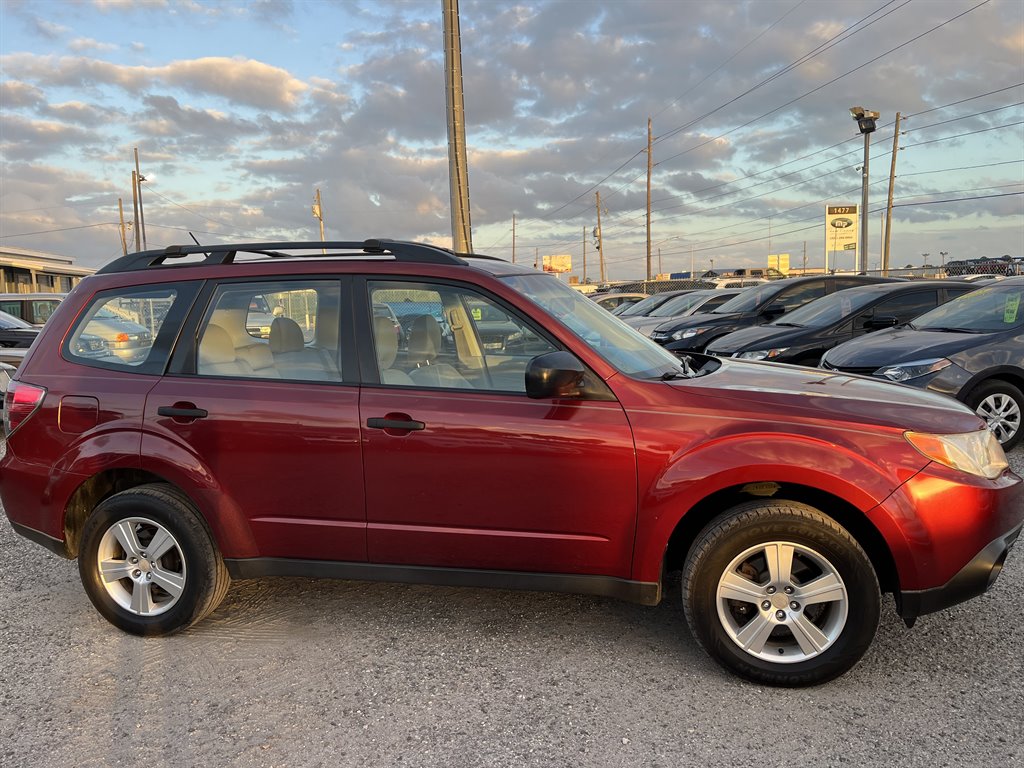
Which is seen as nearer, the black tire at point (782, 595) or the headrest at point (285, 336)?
the black tire at point (782, 595)

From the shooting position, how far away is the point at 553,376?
2.94m

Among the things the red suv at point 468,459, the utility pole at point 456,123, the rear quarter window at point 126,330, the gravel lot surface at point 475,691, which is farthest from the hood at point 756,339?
the rear quarter window at point 126,330

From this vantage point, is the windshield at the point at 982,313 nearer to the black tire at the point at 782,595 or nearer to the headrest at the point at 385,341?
the black tire at the point at 782,595

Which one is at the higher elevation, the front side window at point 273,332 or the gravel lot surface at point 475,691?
the front side window at point 273,332

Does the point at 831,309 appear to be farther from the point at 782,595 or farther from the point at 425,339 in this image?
the point at 425,339

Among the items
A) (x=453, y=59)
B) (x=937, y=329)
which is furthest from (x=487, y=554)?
(x=453, y=59)

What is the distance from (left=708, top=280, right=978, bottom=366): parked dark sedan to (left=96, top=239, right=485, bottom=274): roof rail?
586 centimetres

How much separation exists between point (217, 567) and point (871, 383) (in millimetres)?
3176

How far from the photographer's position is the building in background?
40.4 metres

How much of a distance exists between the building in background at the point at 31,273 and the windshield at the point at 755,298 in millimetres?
33640

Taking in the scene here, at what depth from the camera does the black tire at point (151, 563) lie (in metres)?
3.43

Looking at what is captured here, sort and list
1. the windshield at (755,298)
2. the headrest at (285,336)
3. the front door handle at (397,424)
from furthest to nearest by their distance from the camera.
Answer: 1. the windshield at (755,298)
2. the headrest at (285,336)
3. the front door handle at (397,424)

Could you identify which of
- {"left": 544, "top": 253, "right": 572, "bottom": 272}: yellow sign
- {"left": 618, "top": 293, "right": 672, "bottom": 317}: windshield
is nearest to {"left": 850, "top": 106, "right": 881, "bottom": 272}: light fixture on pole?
{"left": 618, "top": 293, "right": 672, "bottom": 317}: windshield

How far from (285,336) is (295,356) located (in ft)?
0.41
